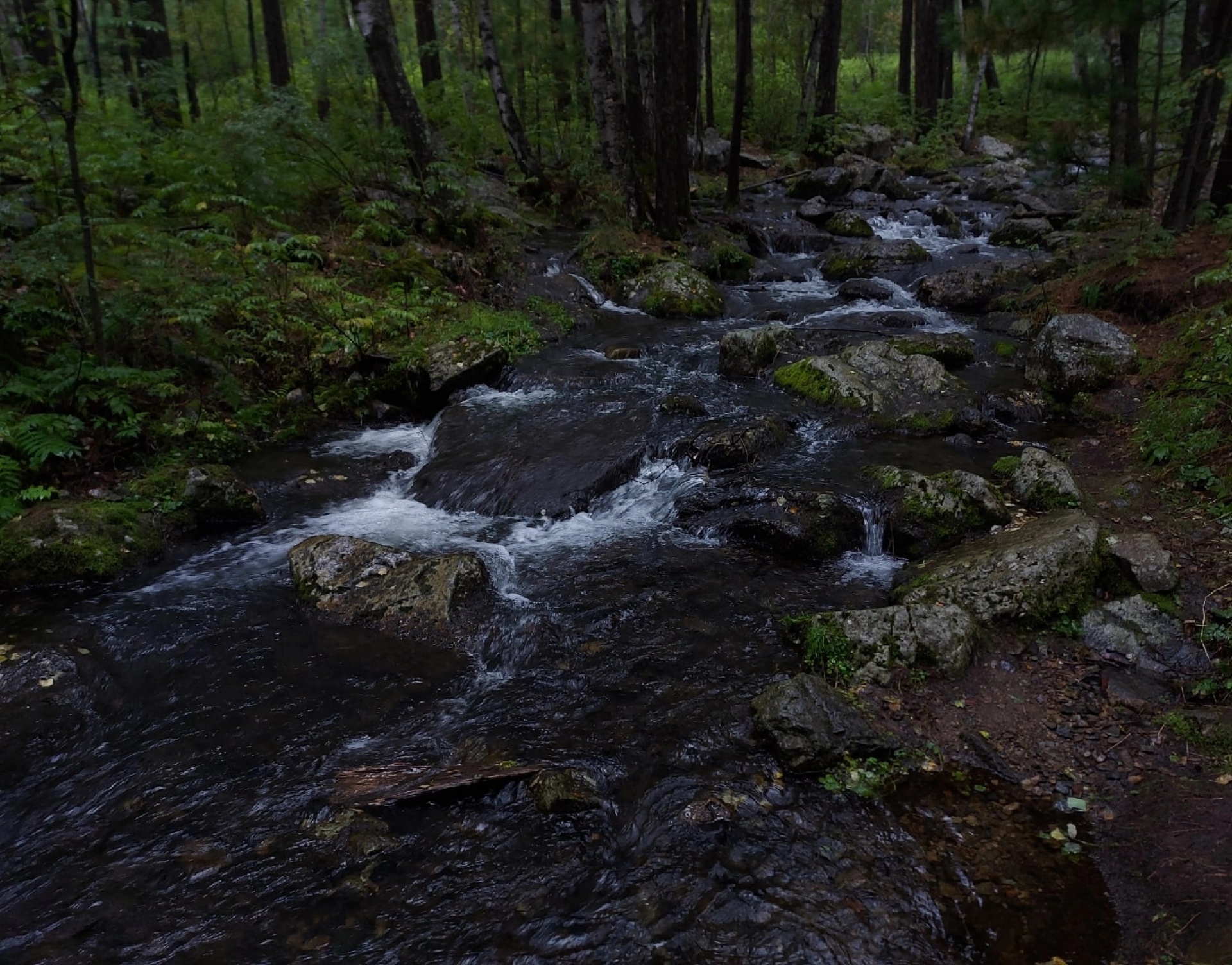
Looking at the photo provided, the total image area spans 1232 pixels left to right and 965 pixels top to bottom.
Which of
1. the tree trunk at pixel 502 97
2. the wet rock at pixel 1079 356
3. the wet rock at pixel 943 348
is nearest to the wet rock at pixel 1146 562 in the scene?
the wet rock at pixel 1079 356

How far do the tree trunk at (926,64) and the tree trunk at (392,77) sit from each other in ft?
72.6

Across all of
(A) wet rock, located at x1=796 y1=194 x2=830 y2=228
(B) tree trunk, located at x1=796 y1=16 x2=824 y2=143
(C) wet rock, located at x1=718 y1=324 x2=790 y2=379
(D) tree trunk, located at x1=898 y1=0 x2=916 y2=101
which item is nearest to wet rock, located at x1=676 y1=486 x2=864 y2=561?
(C) wet rock, located at x1=718 y1=324 x2=790 y2=379

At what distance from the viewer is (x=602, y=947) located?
11.2 ft

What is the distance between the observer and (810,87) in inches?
1015

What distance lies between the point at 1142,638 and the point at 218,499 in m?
8.29

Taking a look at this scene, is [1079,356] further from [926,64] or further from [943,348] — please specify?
[926,64]

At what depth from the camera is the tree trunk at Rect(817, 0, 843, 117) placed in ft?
83.3

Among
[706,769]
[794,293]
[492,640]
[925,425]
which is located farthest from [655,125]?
[706,769]

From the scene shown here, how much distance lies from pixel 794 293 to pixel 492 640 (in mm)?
11372

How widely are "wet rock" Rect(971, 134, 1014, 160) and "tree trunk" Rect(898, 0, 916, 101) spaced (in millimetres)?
4301

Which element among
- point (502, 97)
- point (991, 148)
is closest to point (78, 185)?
point (502, 97)

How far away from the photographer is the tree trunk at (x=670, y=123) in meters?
13.9

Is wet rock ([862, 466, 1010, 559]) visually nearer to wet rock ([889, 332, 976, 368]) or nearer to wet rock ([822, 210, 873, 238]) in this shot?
wet rock ([889, 332, 976, 368])

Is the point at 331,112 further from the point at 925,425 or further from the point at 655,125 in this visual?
the point at 925,425
